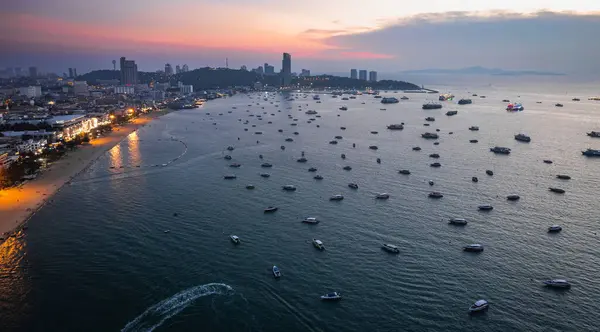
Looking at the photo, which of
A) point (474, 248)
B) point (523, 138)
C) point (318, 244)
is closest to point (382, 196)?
point (474, 248)

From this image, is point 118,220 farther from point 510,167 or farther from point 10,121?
point 10,121

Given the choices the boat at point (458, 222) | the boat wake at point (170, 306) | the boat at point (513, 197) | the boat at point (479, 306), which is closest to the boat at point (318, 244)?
the boat wake at point (170, 306)

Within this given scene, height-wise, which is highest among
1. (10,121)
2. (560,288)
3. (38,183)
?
(10,121)

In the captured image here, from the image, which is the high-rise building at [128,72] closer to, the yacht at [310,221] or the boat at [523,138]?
the boat at [523,138]

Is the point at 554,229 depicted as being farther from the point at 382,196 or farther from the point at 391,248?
the point at 382,196

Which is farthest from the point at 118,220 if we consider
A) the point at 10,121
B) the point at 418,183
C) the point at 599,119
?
the point at 599,119

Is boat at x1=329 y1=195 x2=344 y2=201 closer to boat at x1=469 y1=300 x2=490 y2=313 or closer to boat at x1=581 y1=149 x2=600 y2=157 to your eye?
boat at x1=469 y1=300 x2=490 y2=313
